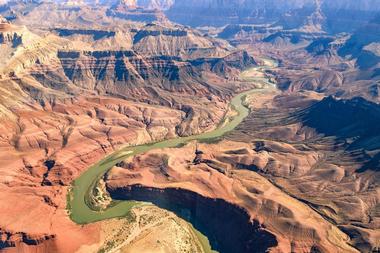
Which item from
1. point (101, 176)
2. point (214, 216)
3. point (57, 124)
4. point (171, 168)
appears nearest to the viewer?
point (214, 216)

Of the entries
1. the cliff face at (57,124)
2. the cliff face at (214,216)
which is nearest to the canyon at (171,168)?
the cliff face at (214,216)

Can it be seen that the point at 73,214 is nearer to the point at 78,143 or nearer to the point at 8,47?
the point at 78,143

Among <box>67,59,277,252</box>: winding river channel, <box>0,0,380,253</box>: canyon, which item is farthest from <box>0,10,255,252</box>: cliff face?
<box>67,59,277,252</box>: winding river channel

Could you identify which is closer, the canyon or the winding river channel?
the canyon

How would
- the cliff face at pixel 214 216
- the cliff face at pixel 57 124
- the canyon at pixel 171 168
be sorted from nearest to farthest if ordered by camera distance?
the cliff face at pixel 214 216, the canyon at pixel 171 168, the cliff face at pixel 57 124

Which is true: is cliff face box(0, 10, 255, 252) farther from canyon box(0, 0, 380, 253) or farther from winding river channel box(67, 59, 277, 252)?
winding river channel box(67, 59, 277, 252)

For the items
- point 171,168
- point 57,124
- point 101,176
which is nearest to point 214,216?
point 171,168

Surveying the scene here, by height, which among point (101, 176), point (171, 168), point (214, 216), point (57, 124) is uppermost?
point (57, 124)

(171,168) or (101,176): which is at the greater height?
(171,168)

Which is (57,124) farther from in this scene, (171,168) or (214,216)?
(214,216)

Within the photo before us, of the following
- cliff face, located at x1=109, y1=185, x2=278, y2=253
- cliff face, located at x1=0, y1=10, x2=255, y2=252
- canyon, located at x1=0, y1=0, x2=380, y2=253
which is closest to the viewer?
cliff face, located at x1=109, y1=185, x2=278, y2=253

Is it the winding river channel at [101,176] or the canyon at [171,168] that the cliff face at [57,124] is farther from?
the winding river channel at [101,176]
